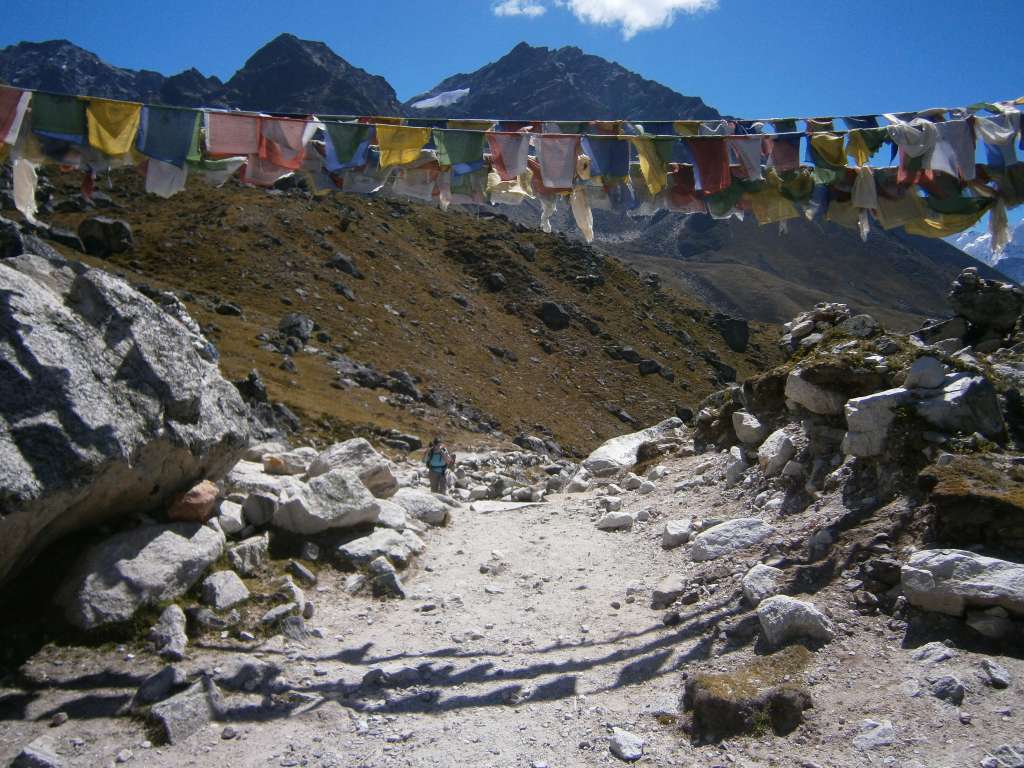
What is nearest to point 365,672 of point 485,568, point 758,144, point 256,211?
point 485,568

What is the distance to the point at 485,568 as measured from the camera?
9.16m

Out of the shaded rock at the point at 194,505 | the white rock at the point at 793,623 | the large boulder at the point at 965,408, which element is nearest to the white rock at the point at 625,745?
the white rock at the point at 793,623

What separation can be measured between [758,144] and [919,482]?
4917 mm

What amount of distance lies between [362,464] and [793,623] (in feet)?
24.1

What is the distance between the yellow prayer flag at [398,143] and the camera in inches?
353

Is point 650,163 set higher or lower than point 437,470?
higher

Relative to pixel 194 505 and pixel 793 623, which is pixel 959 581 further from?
pixel 194 505

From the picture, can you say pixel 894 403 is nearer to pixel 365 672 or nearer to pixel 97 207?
pixel 365 672

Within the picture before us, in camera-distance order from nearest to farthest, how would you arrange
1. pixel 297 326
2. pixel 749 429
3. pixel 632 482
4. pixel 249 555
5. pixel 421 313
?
1. pixel 249 555
2. pixel 749 429
3. pixel 632 482
4. pixel 297 326
5. pixel 421 313

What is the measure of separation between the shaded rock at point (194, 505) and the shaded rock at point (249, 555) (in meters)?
0.51

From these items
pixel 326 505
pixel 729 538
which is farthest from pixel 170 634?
pixel 729 538

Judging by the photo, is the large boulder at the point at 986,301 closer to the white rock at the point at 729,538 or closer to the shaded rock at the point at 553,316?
the white rock at the point at 729,538

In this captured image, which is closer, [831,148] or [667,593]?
[667,593]

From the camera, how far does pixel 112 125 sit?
8125 mm
